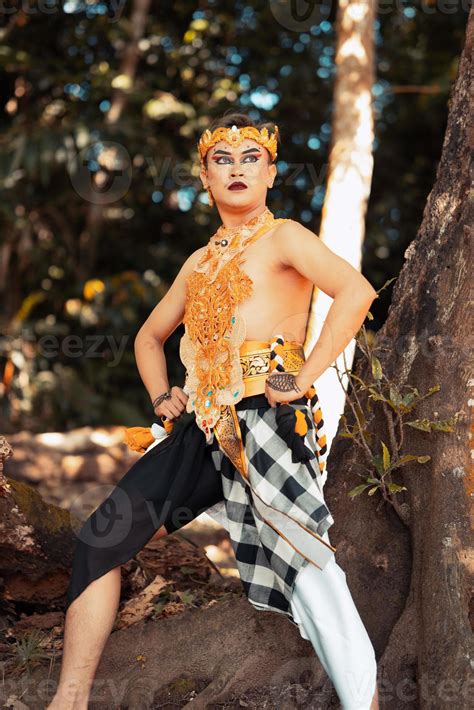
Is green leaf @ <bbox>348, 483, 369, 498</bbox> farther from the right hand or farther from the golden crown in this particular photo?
the golden crown

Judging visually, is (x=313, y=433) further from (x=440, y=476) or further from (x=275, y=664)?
(x=275, y=664)

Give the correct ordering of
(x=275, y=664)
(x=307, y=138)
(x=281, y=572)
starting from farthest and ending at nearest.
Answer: (x=307, y=138), (x=275, y=664), (x=281, y=572)

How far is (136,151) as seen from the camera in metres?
8.35

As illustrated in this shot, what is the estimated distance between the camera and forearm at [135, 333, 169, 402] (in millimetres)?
2863

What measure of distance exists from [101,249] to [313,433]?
7545 millimetres

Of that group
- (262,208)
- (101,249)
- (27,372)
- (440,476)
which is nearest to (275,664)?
(440,476)

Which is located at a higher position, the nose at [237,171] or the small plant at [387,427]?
the nose at [237,171]

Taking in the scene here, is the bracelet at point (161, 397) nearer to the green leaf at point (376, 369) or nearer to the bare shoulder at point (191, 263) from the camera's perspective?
the bare shoulder at point (191, 263)

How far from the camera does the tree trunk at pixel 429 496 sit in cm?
254

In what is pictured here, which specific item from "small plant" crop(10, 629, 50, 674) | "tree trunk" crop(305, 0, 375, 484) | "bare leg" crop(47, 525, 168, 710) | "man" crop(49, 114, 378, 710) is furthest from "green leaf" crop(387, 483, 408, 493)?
"tree trunk" crop(305, 0, 375, 484)

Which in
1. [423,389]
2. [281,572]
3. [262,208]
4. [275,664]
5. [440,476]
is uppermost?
[262,208]

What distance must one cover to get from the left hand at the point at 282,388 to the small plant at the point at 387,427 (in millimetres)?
407

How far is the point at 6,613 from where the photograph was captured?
11.3ft

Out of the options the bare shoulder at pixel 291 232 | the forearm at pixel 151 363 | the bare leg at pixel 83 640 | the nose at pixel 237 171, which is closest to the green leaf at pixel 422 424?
the bare shoulder at pixel 291 232
